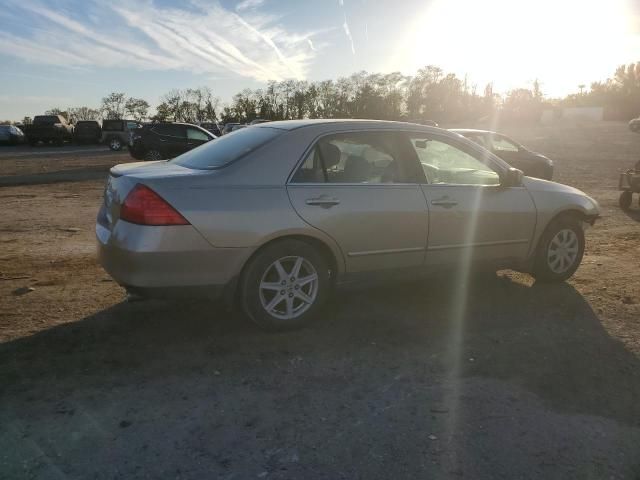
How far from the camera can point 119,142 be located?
108 ft

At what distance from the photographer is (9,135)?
3550 cm

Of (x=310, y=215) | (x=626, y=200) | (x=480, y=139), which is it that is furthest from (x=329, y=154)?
(x=480, y=139)

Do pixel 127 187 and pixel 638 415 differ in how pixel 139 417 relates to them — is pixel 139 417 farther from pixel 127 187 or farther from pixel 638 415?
pixel 638 415

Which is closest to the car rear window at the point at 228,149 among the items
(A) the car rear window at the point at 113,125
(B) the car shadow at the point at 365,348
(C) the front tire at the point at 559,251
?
(B) the car shadow at the point at 365,348

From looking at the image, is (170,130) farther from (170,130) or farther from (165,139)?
(165,139)

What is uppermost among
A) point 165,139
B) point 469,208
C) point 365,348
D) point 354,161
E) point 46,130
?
point 46,130

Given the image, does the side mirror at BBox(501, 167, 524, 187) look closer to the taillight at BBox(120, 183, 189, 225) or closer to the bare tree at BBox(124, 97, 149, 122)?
the taillight at BBox(120, 183, 189, 225)

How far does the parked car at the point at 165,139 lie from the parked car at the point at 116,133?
45.0ft

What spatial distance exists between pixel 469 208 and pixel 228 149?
2.17 m

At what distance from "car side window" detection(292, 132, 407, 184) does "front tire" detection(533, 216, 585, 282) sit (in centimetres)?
182

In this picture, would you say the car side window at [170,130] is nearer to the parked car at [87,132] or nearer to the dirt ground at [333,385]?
the dirt ground at [333,385]

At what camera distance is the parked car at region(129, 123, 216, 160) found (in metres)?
19.8

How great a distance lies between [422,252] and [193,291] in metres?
1.97

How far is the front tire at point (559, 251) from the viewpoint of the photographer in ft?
17.8
